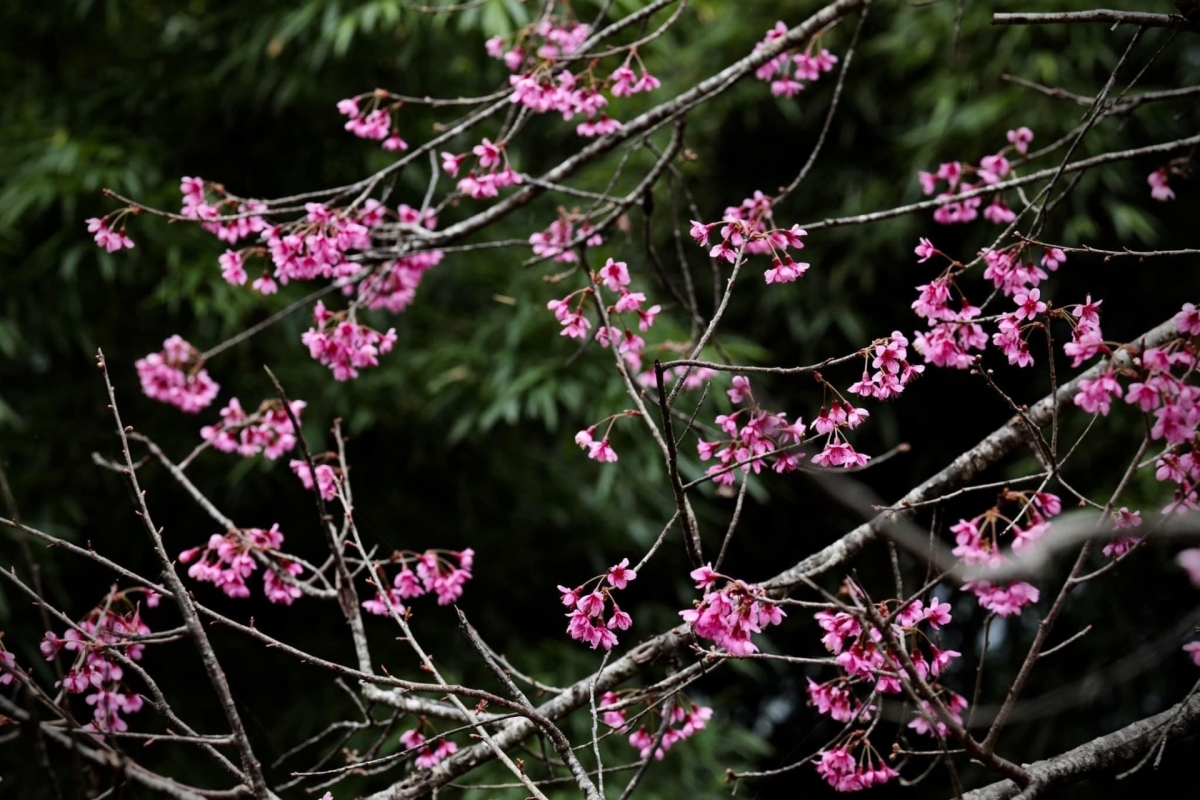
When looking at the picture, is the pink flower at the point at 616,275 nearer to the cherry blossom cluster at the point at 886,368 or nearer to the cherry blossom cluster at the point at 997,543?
the cherry blossom cluster at the point at 886,368

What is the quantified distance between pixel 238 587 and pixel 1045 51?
7.77ft

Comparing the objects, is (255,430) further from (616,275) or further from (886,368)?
(886,368)

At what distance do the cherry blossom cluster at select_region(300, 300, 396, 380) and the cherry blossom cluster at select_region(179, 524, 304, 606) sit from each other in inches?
8.6

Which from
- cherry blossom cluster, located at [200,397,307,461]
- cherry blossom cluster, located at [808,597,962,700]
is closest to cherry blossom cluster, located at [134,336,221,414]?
cherry blossom cluster, located at [200,397,307,461]

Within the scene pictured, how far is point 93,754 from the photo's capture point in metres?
0.65

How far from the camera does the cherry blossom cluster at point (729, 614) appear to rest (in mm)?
766

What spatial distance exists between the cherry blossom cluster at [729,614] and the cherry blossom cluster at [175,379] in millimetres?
862

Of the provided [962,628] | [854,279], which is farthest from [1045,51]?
[962,628]

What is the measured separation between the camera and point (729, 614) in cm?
79

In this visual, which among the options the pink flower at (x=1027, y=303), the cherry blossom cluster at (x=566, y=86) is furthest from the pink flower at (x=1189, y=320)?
the cherry blossom cluster at (x=566, y=86)

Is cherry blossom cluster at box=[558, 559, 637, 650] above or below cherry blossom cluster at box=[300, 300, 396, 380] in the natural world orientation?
below

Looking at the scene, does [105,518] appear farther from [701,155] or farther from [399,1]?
[701,155]

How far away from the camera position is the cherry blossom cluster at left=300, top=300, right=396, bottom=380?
1181 millimetres

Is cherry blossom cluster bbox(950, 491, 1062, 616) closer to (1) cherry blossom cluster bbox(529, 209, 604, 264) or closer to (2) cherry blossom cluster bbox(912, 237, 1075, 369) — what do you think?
(2) cherry blossom cluster bbox(912, 237, 1075, 369)
